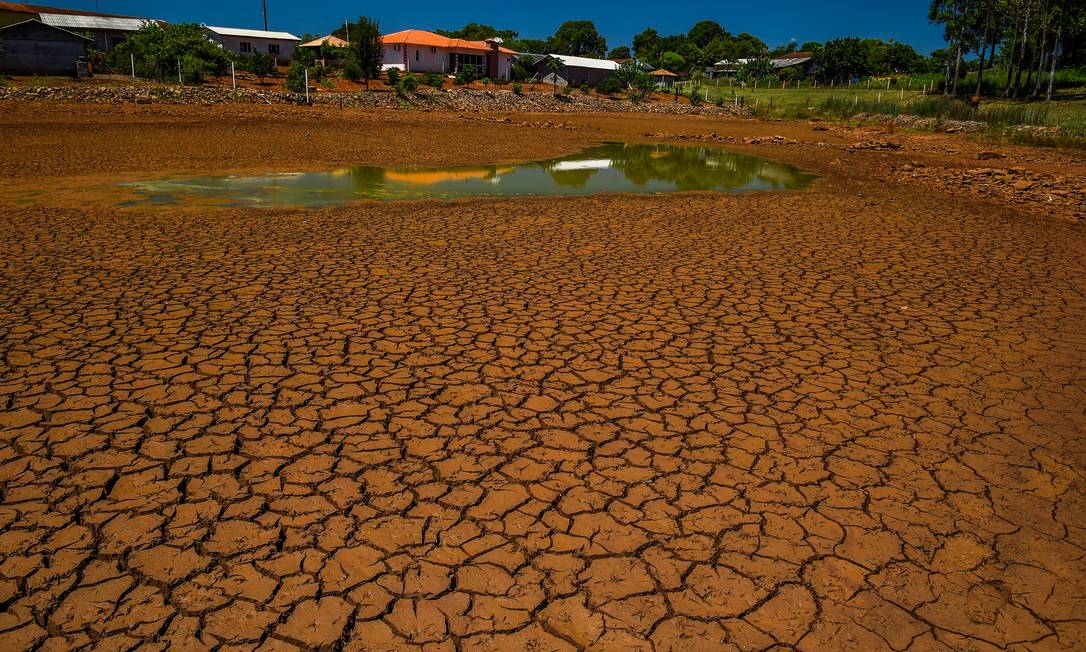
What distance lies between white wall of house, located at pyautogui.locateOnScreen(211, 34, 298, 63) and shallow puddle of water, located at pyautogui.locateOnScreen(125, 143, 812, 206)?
41627 mm

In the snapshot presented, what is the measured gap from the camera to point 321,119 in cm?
2909

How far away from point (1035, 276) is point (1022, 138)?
2181 cm

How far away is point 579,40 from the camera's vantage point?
328 feet

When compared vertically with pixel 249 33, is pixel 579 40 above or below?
above

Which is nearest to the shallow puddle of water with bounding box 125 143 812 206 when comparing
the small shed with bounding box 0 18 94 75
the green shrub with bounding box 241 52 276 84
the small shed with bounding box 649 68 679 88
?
the small shed with bounding box 0 18 94 75

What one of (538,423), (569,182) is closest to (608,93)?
(569,182)

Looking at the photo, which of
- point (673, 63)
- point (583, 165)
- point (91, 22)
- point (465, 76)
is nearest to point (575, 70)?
point (465, 76)

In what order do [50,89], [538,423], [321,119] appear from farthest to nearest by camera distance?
[321,119], [50,89], [538,423]

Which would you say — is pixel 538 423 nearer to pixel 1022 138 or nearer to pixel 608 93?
pixel 1022 138

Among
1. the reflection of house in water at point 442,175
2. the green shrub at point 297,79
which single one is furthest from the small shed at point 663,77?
the reflection of house in water at point 442,175

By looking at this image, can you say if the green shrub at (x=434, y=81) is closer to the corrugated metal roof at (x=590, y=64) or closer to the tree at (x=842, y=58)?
the corrugated metal roof at (x=590, y=64)

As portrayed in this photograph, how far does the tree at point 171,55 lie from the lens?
34.0 metres

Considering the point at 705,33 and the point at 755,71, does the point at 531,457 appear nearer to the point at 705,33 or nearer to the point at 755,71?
the point at 755,71

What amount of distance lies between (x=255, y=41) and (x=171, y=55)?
1978 cm
